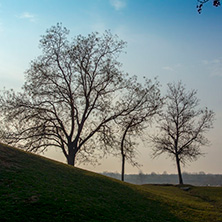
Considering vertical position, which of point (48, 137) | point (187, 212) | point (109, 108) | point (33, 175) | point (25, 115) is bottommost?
point (187, 212)

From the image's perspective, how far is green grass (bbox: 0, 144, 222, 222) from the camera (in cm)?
1136

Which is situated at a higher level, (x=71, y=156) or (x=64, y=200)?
(x=71, y=156)

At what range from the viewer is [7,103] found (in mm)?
31234

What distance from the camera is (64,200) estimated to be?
43.4 feet

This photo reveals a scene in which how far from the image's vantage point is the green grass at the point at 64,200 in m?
11.4

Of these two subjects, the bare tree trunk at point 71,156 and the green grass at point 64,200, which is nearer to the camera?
the green grass at point 64,200

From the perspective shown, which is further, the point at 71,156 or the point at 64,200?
the point at 71,156

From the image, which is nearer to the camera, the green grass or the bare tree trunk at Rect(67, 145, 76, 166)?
the green grass

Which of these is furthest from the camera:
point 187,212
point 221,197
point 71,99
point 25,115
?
point 71,99

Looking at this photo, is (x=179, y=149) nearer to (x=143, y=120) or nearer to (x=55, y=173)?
(x=143, y=120)

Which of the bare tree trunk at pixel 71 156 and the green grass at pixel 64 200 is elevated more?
the bare tree trunk at pixel 71 156

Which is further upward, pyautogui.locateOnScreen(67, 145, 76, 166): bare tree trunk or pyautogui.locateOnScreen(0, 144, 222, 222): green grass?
pyautogui.locateOnScreen(67, 145, 76, 166): bare tree trunk

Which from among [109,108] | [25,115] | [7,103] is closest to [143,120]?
[109,108]

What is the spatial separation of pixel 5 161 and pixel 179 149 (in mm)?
33870
